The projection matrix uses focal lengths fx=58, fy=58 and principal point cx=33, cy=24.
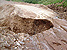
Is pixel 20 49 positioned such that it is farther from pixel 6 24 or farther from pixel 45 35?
pixel 6 24

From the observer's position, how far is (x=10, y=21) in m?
3.43

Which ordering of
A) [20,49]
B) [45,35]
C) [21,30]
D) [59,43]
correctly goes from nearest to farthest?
[20,49] < [59,43] < [45,35] < [21,30]

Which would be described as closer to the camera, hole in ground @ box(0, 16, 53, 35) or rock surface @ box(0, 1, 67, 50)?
rock surface @ box(0, 1, 67, 50)

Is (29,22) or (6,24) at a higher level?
(29,22)

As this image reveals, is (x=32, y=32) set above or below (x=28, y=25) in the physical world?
below

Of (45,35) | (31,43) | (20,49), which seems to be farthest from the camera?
(45,35)

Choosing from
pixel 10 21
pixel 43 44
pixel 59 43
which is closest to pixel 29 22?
pixel 10 21

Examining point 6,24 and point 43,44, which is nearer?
point 43,44

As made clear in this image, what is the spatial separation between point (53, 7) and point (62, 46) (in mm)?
4444

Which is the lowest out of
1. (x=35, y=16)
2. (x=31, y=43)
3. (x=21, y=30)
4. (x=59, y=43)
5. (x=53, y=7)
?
(x=21, y=30)

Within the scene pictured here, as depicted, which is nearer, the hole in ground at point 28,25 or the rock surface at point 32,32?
the rock surface at point 32,32

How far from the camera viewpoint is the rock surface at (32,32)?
1.62 m

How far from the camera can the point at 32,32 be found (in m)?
3.24

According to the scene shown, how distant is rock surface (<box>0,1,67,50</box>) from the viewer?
5.33 ft
